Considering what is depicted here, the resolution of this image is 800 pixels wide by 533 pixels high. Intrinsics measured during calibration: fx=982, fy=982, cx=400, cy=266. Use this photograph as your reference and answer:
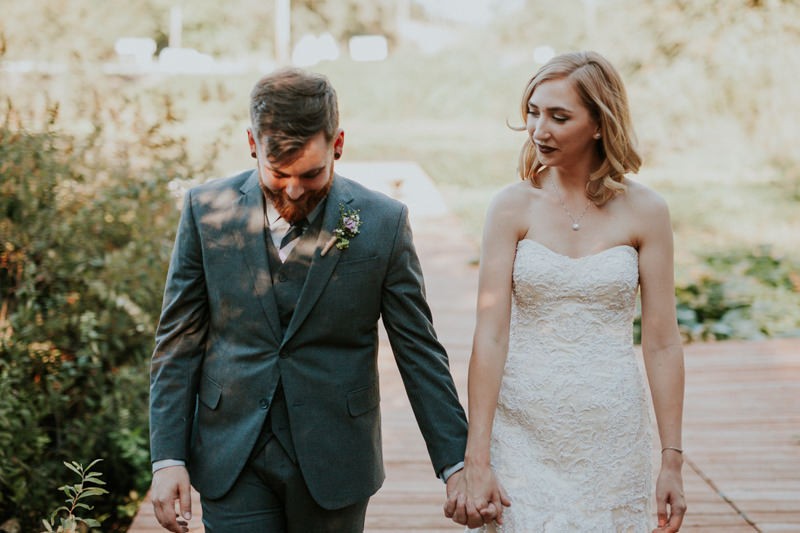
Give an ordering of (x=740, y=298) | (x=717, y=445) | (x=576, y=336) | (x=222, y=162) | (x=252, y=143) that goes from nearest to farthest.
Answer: (x=252, y=143) → (x=576, y=336) → (x=717, y=445) → (x=740, y=298) → (x=222, y=162)

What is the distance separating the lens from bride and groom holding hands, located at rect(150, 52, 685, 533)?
246cm

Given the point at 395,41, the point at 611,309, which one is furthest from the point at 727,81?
the point at 395,41

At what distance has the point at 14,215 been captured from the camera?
4.97 meters

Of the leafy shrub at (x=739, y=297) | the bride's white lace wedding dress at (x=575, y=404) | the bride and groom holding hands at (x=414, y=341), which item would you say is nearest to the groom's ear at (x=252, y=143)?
the bride and groom holding hands at (x=414, y=341)

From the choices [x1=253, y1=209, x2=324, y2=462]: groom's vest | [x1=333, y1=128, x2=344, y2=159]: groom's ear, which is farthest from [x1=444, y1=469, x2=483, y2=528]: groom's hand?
[x1=333, y1=128, x2=344, y2=159]: groom's ear

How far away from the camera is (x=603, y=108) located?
2.60 m

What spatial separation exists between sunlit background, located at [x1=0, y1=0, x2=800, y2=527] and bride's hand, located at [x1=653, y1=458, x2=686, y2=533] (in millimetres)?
2630

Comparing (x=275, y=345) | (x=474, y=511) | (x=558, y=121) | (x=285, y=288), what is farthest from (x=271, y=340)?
(x=558, y=121)

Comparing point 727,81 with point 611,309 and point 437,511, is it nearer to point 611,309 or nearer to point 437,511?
point 437,511

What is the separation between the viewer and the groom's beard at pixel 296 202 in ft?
7.84

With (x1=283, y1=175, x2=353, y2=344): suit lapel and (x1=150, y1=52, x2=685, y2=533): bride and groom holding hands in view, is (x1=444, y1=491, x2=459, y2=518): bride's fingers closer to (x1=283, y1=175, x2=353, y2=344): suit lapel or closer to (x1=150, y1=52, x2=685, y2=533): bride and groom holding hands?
(x1=150, y1=52, x2=685, y2=533): bride and groom holding hands

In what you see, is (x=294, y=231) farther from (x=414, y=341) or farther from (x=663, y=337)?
(x=663, y=337)

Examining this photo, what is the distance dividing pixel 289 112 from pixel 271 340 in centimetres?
58

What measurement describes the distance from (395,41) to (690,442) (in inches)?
2161
